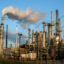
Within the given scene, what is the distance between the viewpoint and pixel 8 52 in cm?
3394

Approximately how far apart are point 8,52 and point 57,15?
1762 cm

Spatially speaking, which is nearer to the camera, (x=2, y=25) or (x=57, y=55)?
(x=57, y=55)

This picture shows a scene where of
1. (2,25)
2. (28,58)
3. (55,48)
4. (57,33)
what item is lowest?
(28,58)

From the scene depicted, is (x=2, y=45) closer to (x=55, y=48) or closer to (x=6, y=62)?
(x=55, y=48)

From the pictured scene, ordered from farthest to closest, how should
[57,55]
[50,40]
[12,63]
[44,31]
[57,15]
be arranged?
1. [44,31]
2. [50,40]
3. [57,15]
4. [57,55]
5. [12,63]

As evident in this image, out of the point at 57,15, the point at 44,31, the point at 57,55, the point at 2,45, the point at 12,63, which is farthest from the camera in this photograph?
the point at 44,31

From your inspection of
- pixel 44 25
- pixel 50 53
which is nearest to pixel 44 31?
pixel 44 25

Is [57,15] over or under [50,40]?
over

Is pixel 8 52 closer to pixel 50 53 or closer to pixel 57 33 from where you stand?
pixel 50 53

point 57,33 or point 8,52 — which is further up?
point 57,33

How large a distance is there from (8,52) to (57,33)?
554 inches

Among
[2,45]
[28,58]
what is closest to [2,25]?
[2,45]

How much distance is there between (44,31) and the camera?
47656 millimetres

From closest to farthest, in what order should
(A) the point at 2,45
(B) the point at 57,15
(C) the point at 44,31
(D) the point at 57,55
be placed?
1. (D) the point at 57,55
2. (A) the point at 2,45
3. (B) the point at 57,15
4. (C) the point at 44,31
